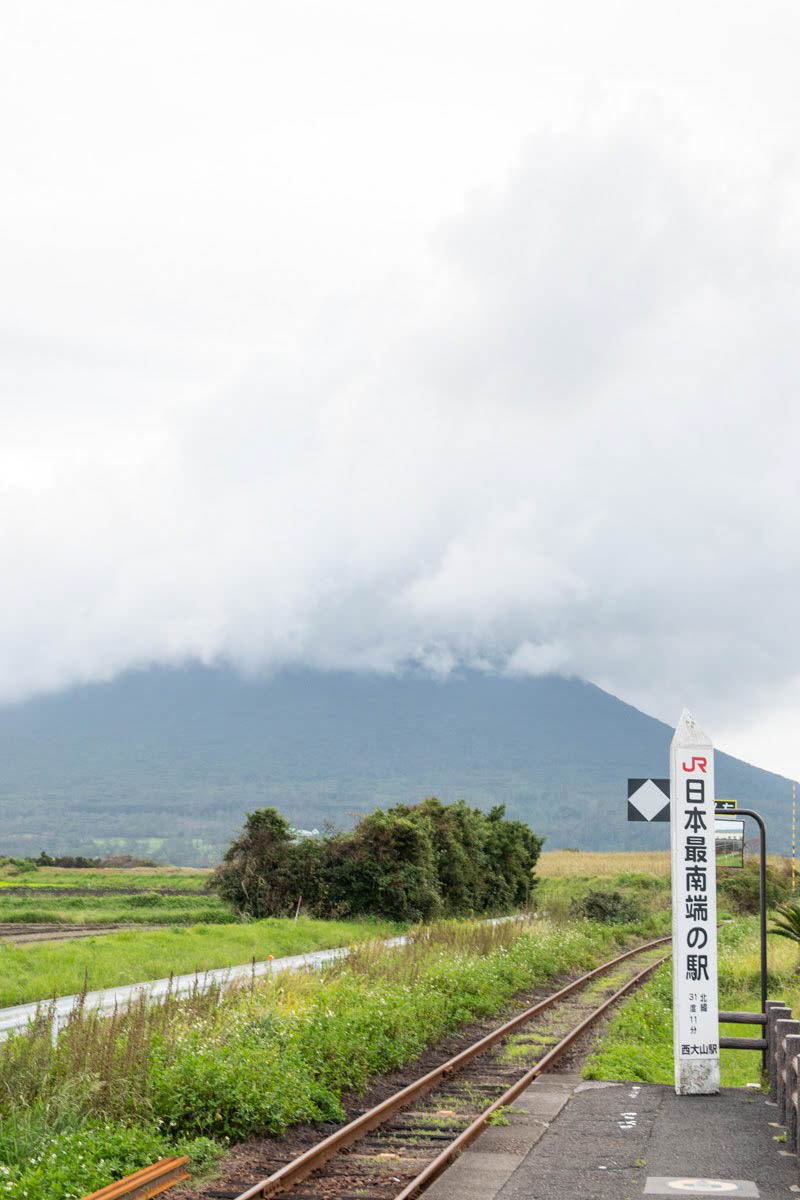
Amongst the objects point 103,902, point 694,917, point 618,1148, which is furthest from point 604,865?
point 618,1148

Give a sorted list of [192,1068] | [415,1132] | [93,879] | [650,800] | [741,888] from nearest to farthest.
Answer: [192,1068]
[415,1132]
[650,800]
[741,888]
[93,879]

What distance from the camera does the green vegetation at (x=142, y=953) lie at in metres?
21.3

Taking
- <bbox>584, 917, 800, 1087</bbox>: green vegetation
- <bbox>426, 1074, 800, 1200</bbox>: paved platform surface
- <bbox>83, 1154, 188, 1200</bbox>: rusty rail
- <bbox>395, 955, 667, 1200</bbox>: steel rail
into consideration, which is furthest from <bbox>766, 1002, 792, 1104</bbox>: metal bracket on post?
<bbox>83, 1154, 188, 1200</bbox>: rusty rail

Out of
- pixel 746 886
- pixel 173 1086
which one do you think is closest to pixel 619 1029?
pixel 173 1086

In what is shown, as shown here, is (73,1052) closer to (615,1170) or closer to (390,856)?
(615,1170)

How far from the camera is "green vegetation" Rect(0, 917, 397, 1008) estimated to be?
21.3m

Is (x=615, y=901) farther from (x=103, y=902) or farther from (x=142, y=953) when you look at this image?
(x=142, y=953)

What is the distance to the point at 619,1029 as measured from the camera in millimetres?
17359

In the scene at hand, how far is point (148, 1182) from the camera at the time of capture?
7926 millimetres

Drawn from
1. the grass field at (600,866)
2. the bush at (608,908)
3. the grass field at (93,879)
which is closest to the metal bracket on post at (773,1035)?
the bush at (608,908)

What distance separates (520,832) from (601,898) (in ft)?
36.4

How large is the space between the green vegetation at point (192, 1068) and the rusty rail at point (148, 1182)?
0.21 m

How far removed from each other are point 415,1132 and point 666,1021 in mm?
9201

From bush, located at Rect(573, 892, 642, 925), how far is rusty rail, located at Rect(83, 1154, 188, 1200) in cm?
3415
